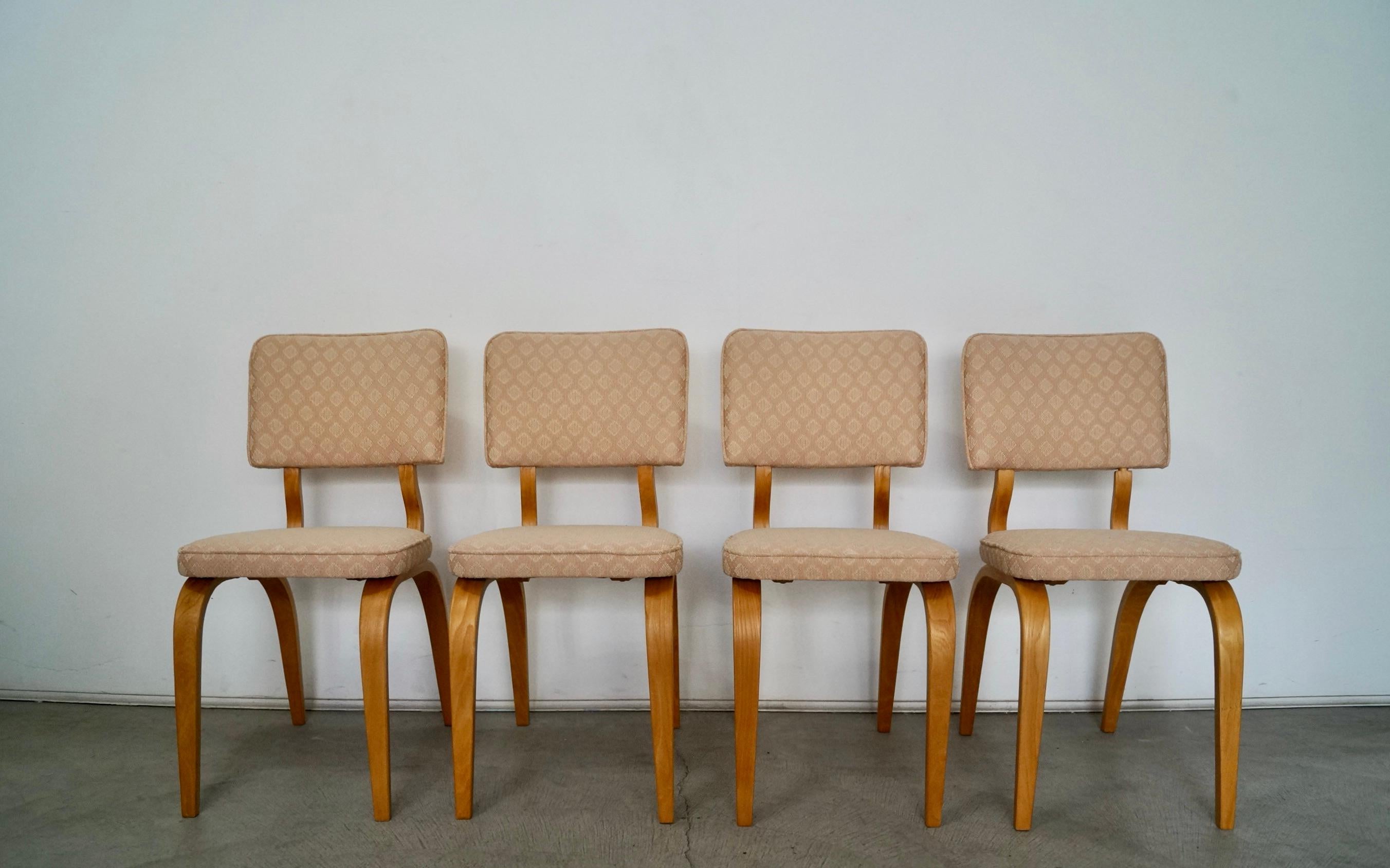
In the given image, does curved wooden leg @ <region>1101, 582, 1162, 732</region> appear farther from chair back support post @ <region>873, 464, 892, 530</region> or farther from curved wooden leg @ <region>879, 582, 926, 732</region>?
chair back support post @ <region>873, 464, 892, 530</region>

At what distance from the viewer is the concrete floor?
143 cm

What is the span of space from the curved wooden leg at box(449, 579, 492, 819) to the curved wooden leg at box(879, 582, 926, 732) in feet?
3.51

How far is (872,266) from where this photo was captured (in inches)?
86.7

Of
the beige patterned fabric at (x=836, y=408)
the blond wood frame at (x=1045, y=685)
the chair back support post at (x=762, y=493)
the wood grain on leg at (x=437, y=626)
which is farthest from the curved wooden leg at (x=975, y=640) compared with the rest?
the wood grain on leg at (x=437, y=626)

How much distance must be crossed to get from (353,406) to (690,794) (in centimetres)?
132

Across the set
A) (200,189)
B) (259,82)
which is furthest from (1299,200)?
(200,189)

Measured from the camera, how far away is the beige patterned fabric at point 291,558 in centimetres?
155

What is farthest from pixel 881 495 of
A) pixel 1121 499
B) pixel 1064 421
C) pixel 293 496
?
pixel 293 496

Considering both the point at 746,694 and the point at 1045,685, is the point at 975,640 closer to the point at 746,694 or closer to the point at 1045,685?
the point at 1045,685

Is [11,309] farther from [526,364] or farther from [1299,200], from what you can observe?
[1299,200]

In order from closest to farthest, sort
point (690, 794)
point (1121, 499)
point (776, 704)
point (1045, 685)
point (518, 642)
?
point (1045, 685), point (690, 794), point (1121, 499), point (518, 642), point (776, 704)

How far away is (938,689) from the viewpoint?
150 centimetres

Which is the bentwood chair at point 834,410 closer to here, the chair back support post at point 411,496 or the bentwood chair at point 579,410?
the bentwood chair at point 579,410

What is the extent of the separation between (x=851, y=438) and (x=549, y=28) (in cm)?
152
